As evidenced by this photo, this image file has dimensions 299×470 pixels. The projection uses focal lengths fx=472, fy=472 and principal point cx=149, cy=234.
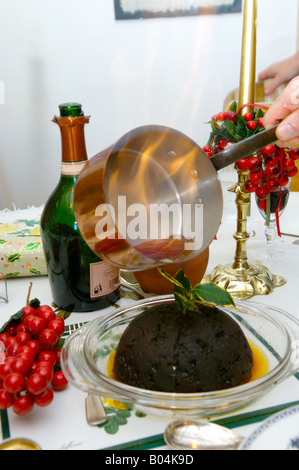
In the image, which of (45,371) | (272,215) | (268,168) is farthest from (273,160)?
(45,371)

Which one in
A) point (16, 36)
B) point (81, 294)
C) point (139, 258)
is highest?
point (16, 36)

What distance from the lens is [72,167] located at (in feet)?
2.15

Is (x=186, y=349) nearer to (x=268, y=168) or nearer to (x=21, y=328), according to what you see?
(x=21, y=328)

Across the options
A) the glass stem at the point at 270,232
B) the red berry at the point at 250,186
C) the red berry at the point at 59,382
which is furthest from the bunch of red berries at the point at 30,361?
the glass stem at the point at 270,232

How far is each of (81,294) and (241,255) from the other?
264 millimetres

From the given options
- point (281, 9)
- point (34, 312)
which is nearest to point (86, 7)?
point (281, 9)

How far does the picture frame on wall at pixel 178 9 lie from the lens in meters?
2.18

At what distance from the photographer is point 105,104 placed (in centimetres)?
224

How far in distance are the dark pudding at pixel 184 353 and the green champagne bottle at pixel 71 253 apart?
15 centimetres

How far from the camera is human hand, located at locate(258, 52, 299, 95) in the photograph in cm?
187

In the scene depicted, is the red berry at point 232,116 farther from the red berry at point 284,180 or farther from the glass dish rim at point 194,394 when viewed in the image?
the glass dish rim at point 194,394

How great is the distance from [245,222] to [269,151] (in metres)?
Answer: 0.13

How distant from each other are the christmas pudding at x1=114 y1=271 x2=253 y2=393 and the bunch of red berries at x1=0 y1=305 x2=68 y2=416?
0.07 m
